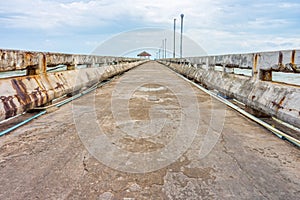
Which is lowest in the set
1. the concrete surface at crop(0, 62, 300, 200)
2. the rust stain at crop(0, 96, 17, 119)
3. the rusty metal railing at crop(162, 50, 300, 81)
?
the concrete surface at crop(0, 62, 300, 200)

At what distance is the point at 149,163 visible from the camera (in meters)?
2.11

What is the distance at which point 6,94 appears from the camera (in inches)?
117

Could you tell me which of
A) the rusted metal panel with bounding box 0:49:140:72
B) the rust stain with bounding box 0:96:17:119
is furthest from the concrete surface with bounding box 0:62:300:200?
the rusted metal panel with bounding box 0:49:140:72

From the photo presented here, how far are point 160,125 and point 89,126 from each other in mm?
1031

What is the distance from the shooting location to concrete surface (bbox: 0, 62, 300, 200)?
65.9 inches

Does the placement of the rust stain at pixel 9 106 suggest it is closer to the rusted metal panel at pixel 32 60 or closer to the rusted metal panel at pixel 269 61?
the rusted metal panel at pixel 32 60

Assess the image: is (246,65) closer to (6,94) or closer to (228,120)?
(228,120)

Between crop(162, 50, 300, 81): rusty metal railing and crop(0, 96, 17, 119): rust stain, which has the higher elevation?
crop(162, 50, 300, 81): rusty metal railing

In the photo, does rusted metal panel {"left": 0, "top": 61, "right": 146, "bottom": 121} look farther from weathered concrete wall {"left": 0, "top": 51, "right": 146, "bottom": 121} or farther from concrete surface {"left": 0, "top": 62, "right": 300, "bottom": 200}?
concrete surface {"left": 0, "top": 62, "right": 300, "bottom": 200}

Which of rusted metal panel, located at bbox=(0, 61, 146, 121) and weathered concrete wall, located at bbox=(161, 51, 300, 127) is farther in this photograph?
rusted metal panel, located at bbox=(0, 61, 146, 121)

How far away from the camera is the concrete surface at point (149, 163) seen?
1.67 m

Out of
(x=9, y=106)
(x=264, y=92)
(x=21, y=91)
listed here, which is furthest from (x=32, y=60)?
Answer: (x=264, y=92)

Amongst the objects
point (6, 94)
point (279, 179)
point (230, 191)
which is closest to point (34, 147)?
point (6, 94)

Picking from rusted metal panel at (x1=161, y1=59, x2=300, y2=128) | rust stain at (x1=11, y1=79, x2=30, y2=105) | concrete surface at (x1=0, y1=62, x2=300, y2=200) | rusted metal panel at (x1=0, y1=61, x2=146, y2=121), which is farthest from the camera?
rust stain at (x1=11, y1=79, x2=30, y2=105)
